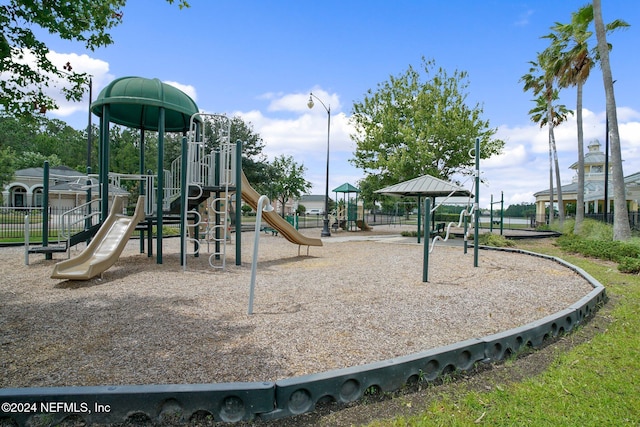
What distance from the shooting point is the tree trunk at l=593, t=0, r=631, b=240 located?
1331 centimetres

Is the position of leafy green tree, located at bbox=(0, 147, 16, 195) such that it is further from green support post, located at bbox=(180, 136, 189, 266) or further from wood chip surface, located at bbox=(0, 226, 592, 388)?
green support post, located at bbox=(180, 136, 189, 266)

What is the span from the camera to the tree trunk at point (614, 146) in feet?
43.7

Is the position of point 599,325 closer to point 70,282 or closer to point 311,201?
point 70,282

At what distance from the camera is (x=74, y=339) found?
12.0 feet

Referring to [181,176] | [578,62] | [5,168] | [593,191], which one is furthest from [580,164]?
[5,168]

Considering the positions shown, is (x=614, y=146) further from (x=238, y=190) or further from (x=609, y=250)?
(x=238, y=190)

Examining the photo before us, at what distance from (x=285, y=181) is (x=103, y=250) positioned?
85.0 ft

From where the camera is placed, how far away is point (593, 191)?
34.2m

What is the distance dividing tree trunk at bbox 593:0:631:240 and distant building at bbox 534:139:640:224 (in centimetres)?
965

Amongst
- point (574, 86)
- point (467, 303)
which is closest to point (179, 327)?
point (467, 303)

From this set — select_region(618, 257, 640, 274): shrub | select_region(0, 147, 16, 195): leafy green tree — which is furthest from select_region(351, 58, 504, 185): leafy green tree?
select_region(0, 147, 16, 195): leafy green tree

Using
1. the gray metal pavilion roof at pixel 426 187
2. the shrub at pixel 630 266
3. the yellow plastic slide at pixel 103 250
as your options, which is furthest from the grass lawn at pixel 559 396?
the gray metal pavilion roof at pixel 426 187

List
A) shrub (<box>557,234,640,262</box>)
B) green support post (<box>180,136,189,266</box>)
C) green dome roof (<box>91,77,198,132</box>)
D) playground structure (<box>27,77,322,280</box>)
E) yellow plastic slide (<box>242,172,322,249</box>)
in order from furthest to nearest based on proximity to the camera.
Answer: shrub (<box>557,234,640,262</box>)
yellow plastic slide (<box>242,172,322,249</box>)
green dome roof (<box>91,77,198,132</box>)
playground structure (<box>27,77,322,280</box>)
green support post (<box>180,136,189,266</box>)

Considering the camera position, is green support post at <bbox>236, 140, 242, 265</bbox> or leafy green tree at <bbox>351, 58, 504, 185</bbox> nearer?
green support post at <bbox>236, 140, 242, 265</bbox>
